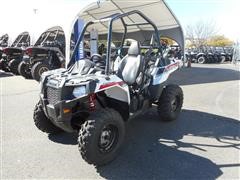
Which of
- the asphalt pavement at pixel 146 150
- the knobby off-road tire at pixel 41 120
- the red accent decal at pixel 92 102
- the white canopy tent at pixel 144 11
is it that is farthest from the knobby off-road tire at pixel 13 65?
the red accent decal at pixel 92 102

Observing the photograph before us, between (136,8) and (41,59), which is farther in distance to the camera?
(136,8)

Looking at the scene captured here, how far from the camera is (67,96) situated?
3465 mm

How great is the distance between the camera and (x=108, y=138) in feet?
11.9

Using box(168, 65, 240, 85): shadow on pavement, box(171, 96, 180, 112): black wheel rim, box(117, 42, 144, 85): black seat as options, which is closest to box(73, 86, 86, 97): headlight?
box(117, 42, 144, 85): black seat

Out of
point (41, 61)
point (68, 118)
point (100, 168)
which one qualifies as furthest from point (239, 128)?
point (41, 61)

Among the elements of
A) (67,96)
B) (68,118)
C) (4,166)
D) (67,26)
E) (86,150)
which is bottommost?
(4,166)

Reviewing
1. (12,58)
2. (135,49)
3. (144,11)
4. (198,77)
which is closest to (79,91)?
(135,49)

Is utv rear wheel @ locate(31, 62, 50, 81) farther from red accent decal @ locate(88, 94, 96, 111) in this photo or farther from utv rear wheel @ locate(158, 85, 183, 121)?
red accent decal @ locate(88, 94, 96, 111)

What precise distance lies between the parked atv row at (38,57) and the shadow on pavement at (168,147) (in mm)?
5959

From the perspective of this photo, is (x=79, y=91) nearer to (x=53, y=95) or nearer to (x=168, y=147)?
(x=53, y=95)

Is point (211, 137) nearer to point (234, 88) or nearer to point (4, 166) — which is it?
point (4, 166)

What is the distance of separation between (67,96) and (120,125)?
823mm

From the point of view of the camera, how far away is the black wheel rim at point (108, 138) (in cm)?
350

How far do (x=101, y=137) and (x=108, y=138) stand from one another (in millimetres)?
158
